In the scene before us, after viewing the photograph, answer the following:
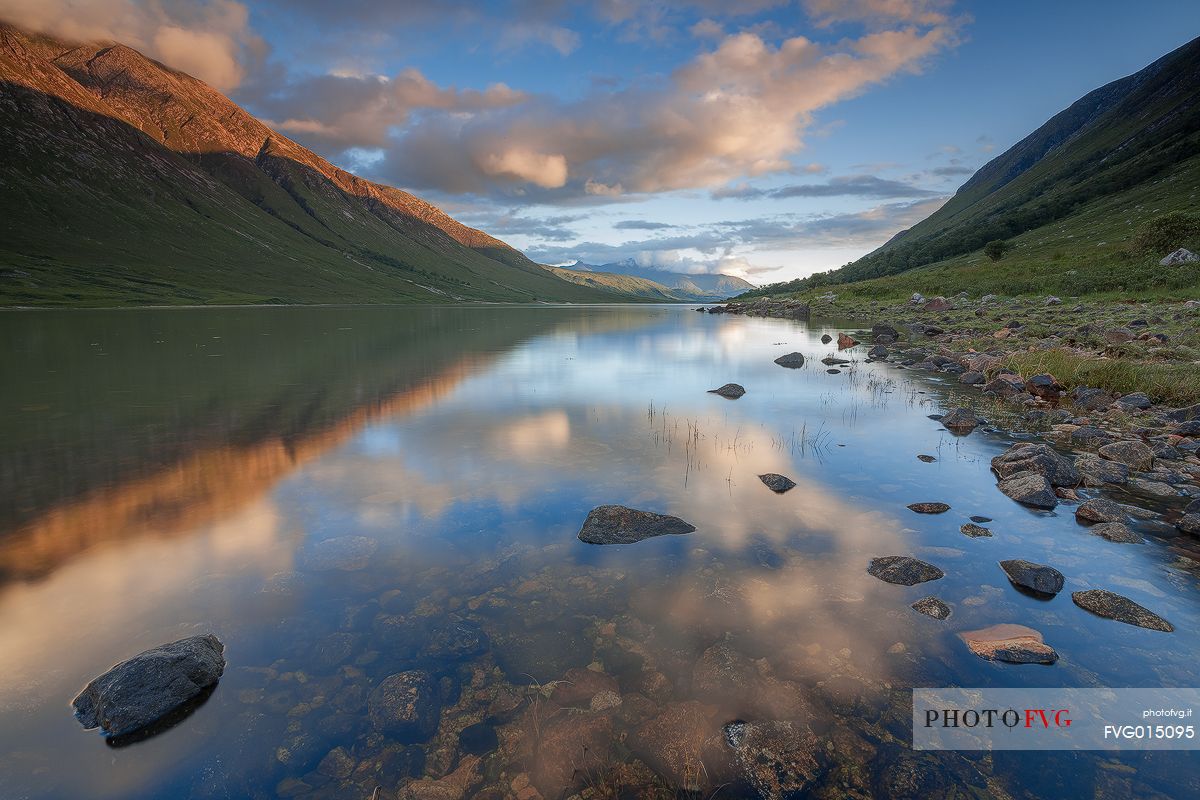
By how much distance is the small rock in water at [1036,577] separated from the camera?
29.0 ft

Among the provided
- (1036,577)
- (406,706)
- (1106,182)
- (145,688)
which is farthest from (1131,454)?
(1106,182)

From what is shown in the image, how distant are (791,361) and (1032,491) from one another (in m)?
25.1

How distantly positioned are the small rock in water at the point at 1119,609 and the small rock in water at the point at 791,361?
2825 centimetres

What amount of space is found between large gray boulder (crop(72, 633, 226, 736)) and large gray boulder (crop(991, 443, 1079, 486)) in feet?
56.3

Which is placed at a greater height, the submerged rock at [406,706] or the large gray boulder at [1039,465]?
the large gray boulder at [1039,465]

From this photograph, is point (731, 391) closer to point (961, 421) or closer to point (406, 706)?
point (961, 421)

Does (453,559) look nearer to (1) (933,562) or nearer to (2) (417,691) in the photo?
(2) (417,691)

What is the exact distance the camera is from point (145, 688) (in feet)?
20.7

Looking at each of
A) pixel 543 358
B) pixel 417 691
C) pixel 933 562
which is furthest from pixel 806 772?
pixel 543 358

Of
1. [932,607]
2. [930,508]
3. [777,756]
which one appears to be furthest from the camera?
[930,508]

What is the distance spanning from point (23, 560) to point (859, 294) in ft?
391

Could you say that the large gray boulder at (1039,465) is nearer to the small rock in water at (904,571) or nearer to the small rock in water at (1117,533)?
the small rock in water at (1117,533)

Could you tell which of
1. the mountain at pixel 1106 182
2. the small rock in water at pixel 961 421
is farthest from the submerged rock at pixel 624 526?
the mountain at pixel 1106 182

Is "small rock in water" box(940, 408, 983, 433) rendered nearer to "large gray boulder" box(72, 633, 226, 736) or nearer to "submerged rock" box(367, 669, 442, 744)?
"submerged rock" box(367, 669, 442, 744)
